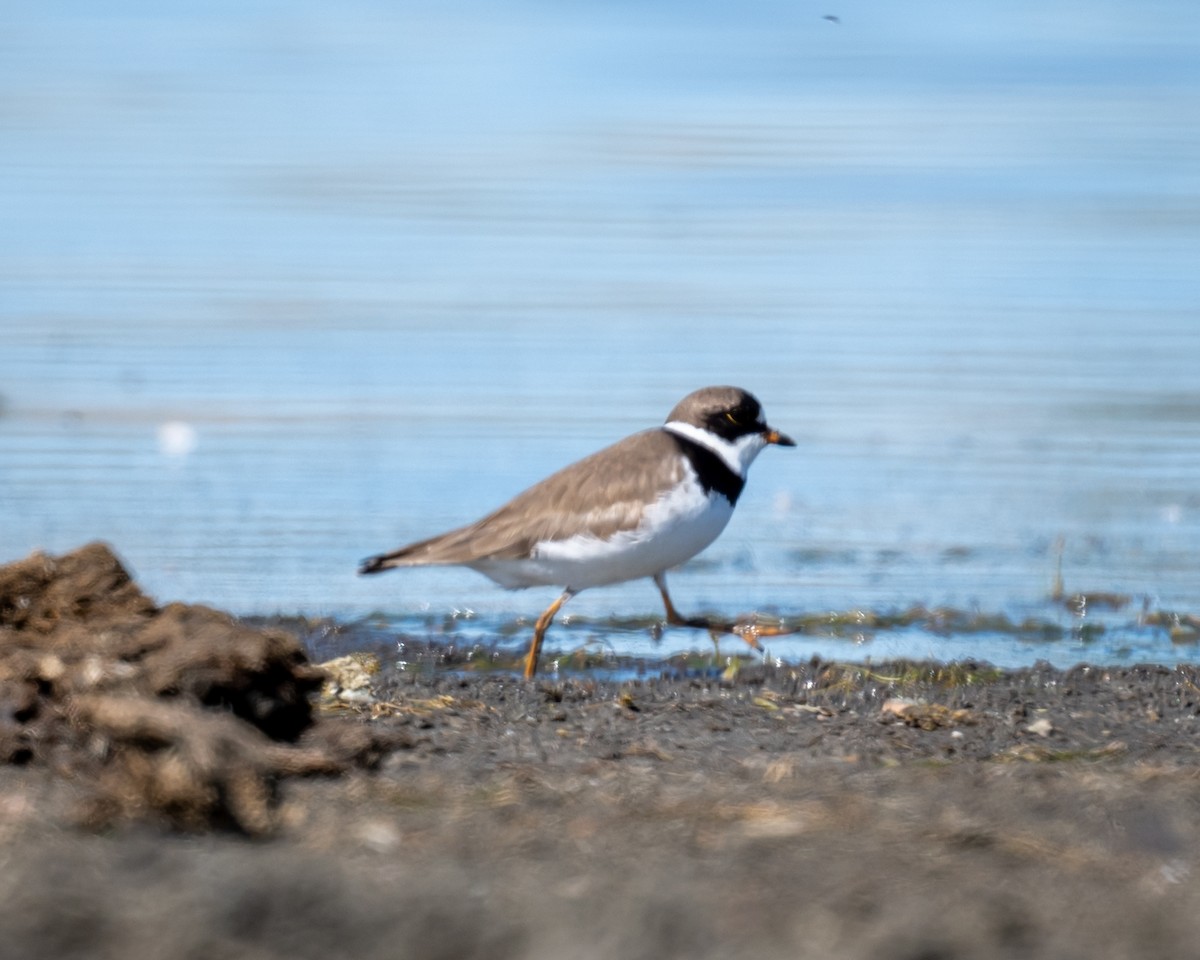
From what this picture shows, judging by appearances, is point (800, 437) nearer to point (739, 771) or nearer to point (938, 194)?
point (739, 771)

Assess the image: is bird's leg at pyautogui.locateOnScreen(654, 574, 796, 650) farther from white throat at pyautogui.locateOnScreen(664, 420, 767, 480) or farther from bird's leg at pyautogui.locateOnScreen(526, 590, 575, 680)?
white throat at pyautogui.locateOnScreen(664, 420, 767, 480)

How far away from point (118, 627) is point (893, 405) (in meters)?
7.31

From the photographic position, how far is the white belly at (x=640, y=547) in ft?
22.5

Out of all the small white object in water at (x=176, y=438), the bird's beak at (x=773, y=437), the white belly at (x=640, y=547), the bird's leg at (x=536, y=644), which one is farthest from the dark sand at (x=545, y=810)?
the small white object in water at (x=176, y=438)

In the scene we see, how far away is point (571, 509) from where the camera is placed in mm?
6973

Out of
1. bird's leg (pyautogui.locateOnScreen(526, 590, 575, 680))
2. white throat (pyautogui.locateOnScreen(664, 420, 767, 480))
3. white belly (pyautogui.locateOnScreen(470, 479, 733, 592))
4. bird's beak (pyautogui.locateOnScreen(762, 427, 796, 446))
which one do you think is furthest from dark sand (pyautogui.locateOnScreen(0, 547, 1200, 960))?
bird's beak (pyautogui.locateOnScreen(762, 427, 796, 446))

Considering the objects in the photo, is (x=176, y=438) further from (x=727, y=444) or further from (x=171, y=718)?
(x=171, y=718)

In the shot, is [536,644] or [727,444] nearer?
[536,644]

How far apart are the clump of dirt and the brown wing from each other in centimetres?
252

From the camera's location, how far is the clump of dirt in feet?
11.9

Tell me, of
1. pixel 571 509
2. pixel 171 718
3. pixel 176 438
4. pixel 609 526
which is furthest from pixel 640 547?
pixel 176 438

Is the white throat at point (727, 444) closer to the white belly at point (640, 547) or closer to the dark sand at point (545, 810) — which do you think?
the white belly at point (640, 547)

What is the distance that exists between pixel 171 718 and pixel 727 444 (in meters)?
3.97

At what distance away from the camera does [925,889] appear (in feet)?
10.1
